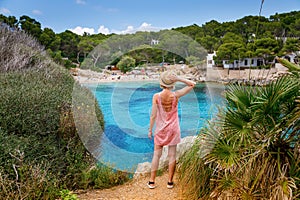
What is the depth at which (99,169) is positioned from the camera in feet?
14.6

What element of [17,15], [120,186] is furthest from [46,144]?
[17,15]

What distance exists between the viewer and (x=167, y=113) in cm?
368

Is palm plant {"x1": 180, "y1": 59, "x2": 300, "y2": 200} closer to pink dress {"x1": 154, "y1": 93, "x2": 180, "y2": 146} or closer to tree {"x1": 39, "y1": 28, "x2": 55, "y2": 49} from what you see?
pink dress {"x1": 154, "y1": 93, "x2": 180, "y2": 146}

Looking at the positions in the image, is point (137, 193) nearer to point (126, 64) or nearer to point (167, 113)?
point (167, 113)

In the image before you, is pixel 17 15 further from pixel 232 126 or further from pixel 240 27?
pixel 232 126

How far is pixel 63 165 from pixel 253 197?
273 centimetres

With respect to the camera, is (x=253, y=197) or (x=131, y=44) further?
(x=131, y=44)

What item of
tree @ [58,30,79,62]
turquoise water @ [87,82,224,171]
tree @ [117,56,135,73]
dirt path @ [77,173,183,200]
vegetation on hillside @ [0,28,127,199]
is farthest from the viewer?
tree @ [58,30,79,62]

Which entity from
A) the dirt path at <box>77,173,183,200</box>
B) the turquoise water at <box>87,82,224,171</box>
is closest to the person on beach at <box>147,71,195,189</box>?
the dirt path at <box>77,173,183,200</box>

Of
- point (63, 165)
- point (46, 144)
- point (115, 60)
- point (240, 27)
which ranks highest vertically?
point (240, 27)

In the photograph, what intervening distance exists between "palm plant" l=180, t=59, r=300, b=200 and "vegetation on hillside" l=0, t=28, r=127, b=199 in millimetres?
1951

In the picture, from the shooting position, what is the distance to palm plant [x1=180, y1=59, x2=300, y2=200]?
2666 mm

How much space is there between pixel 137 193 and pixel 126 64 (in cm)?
242

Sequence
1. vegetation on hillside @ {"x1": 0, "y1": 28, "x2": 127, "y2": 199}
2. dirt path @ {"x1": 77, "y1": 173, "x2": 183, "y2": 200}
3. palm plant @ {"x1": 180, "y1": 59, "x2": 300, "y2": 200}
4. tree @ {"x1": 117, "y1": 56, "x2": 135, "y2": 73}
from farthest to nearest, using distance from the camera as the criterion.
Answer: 1. tree @ {"x1": 117, "y1": 56, "x2": 135, "y2": 73}
2. dirt path @ {"x1": 77, "y1": 173, "x2": 183, "y2": 200}
3. vegetation on hillside @ {"x1": 0, "y1": 28, "x2": 127, "y2": 199}
4. palm plant @ {"x1": 180, "y1": 59, "x2": 300, "y2": 200}
